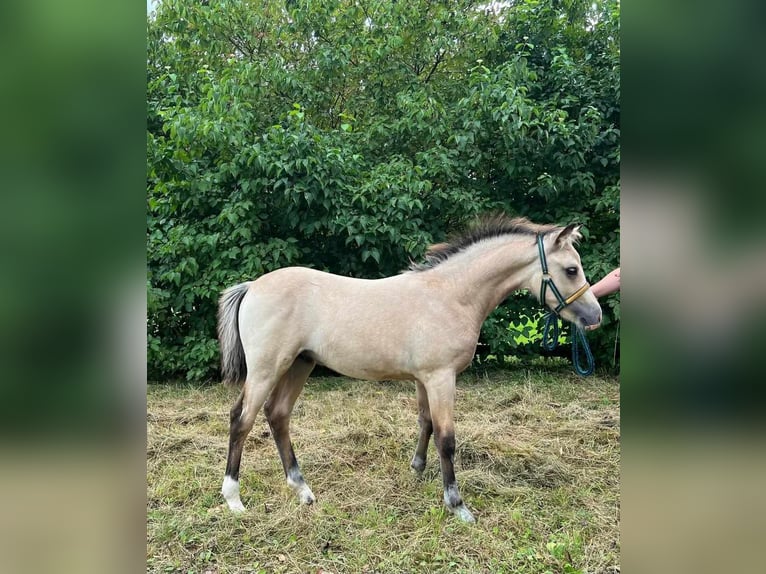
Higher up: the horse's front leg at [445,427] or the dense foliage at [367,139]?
the dense foliage at [367,139]

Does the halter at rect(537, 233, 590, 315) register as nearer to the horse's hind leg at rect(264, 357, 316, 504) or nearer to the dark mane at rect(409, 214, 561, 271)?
the dark mane at rect(409, 214, 561, 271)

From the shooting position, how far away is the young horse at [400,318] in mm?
2898

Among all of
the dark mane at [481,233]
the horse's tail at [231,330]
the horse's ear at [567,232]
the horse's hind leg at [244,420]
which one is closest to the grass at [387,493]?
the horse's hind leg at [244,420]

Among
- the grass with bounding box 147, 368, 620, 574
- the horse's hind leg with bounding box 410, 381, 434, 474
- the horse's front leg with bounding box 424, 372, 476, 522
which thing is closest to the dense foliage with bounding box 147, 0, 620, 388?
the grass with bounding box 147, 368, 620, 574

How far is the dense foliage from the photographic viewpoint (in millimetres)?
5469

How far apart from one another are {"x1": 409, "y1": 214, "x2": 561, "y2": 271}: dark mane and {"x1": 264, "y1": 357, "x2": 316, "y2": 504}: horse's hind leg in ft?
3.29

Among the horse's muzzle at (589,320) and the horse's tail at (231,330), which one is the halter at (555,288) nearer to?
the horse's muzzle at (589,320)

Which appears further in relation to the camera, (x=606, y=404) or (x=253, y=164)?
(x=253, y=164)

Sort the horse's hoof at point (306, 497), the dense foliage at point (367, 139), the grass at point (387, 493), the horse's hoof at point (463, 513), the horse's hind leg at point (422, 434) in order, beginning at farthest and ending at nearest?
1. the dense foliage at point (367, 139)
2. the horse's hind leg at point (422, 434)
3. the horse's hoof at point (306, 497)
4. the horse's hoof at point (463, 513)
5. the grass at point (387, 493)
